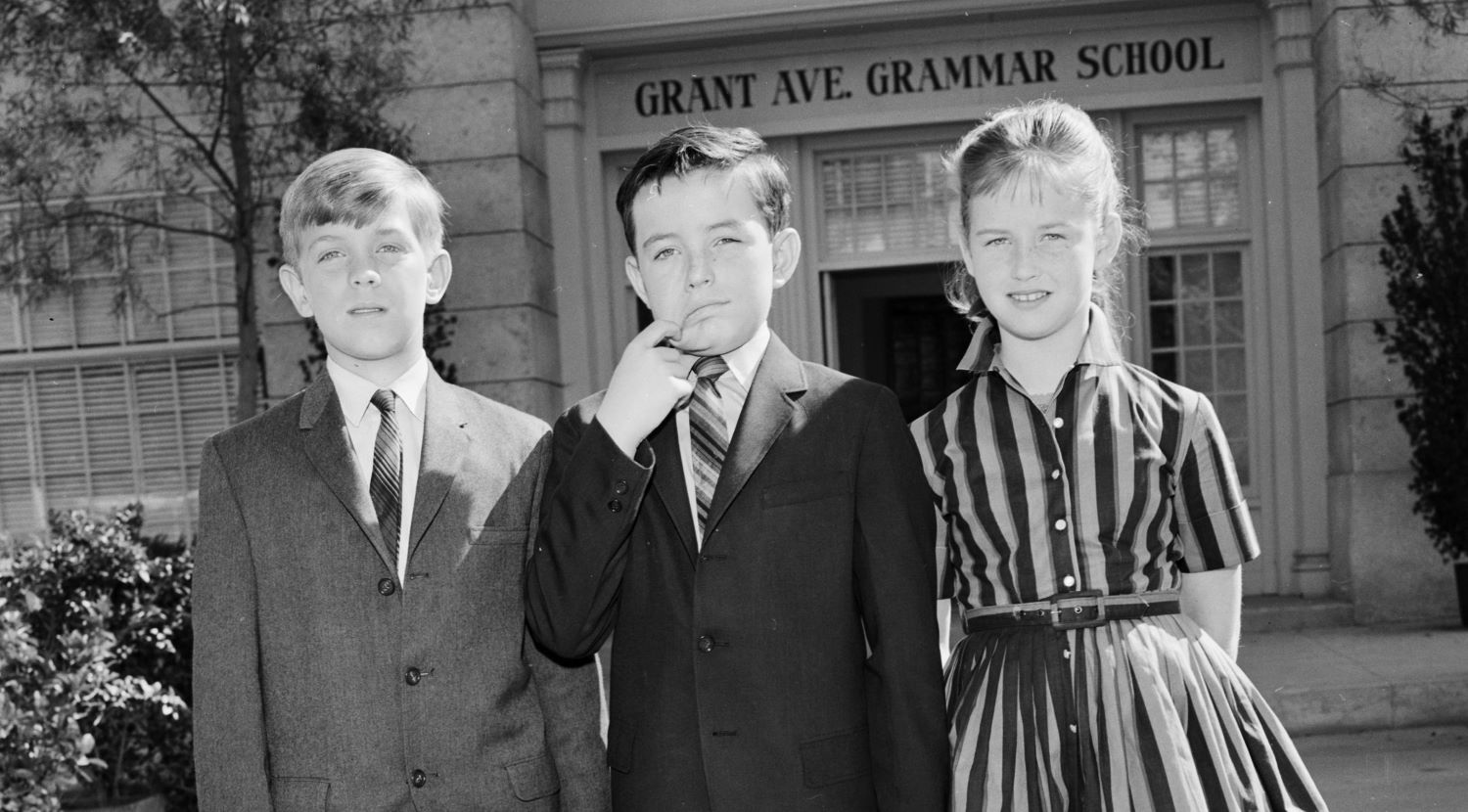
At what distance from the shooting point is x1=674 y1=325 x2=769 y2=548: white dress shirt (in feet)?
6.56

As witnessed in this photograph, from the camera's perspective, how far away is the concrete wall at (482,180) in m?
6.91

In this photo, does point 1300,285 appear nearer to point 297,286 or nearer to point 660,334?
point 660,334

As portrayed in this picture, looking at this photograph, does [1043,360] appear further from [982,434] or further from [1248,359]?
[1248,359]

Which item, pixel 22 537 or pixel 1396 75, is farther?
pixel 22 537

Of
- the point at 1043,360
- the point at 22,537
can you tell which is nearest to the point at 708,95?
the point at 22,537

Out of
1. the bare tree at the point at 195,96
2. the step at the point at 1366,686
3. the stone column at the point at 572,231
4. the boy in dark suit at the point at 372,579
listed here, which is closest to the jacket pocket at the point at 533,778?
the boy in dark suit at the point at 372,579

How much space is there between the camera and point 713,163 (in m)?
1.94

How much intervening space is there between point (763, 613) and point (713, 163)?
69 centimetres

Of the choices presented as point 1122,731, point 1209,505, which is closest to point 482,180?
point 1209,505

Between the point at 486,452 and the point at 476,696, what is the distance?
392 mm

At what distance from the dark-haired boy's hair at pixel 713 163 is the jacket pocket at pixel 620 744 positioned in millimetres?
748

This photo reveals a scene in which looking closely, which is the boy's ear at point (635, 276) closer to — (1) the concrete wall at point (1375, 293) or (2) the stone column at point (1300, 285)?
(1) the concrete wall at point (1375, 293)

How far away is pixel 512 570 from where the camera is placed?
6.64 ft

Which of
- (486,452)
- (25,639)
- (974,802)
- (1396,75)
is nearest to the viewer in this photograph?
(974,802)
